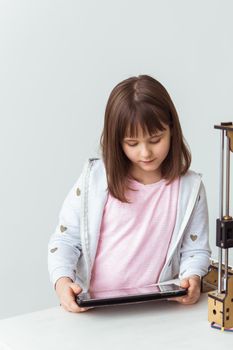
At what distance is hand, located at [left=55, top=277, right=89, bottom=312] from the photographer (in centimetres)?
124

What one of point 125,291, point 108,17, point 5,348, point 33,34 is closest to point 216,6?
point 108,17

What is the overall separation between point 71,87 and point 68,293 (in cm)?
146

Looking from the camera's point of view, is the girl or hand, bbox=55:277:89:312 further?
the girl

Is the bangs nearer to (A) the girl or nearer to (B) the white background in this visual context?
(A) the girl

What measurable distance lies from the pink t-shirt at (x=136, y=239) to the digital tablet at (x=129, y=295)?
16cm

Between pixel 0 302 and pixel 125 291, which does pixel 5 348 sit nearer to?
pixel 125 291

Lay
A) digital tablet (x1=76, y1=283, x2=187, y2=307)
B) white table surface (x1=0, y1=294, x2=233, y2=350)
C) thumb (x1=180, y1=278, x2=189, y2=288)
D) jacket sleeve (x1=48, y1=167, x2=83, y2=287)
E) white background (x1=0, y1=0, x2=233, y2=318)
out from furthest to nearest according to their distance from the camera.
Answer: white background (x1=0, y1=0, x2=233, y2=318), jacket sleeve (x1=48, y1=167, x2=83, y2=287), thumb (x1=180, y1=278, x2=189, y2=288), digital tablet (x1=76, y1=283, x2=187, y2=307), white table surface (x1=0, y1=294, x2=233, y2=350)

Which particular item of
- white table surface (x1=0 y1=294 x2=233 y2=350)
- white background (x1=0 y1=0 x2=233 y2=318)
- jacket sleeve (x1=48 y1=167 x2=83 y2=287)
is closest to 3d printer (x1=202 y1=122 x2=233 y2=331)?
white table surface (x1=0 y1=294 x2=233 y2=350)

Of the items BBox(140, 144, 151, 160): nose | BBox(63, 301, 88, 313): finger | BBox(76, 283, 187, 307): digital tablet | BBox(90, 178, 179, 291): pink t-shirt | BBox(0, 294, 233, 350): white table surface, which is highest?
BBox(140, 144, 151, 160): nose

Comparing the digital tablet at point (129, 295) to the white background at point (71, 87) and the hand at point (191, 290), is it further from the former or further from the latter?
the white background at point (71, 87)

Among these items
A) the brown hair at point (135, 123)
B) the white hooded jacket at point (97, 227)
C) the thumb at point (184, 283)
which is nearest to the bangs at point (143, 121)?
the brown hair at point (135, 123)

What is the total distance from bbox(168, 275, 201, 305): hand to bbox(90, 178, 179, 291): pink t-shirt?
0.15 m

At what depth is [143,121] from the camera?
1341 millimetres

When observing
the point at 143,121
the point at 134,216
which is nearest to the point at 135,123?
the point at 143,121
